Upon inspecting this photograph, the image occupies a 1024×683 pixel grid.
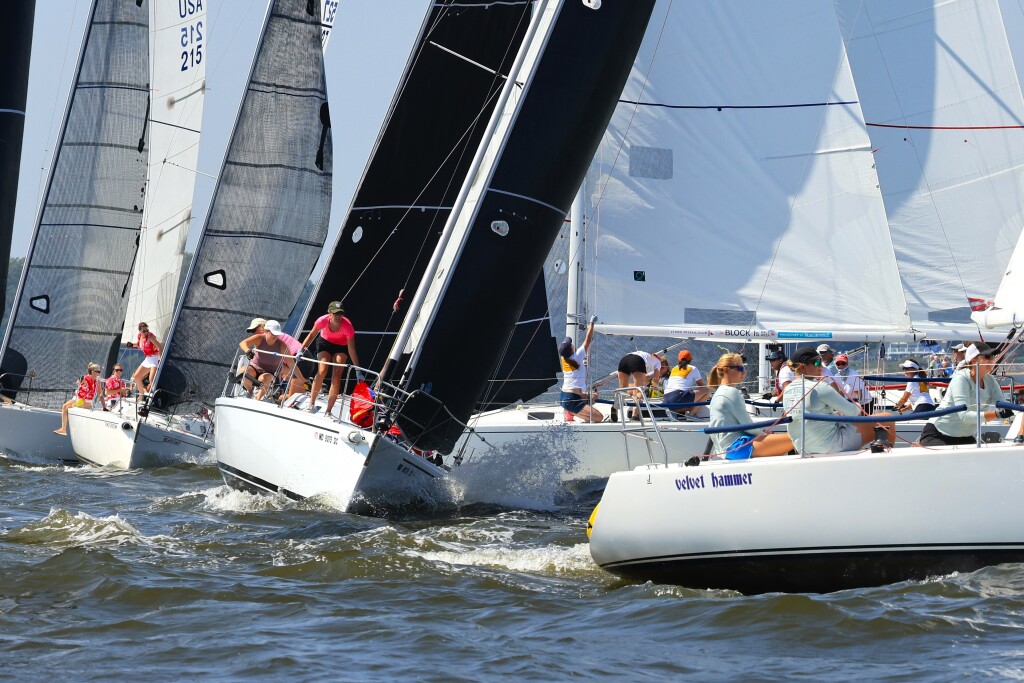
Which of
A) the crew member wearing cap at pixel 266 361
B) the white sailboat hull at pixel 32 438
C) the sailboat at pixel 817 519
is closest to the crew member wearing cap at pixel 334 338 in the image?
the crew member wearing cap at pixel 266 361

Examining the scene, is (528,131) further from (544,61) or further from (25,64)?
(25,64)

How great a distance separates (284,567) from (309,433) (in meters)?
2.06

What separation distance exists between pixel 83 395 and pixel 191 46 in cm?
634

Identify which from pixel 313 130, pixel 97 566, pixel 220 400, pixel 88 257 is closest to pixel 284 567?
pixel 97 566

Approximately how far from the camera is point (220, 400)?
38.8 feet

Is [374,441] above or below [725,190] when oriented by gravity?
below

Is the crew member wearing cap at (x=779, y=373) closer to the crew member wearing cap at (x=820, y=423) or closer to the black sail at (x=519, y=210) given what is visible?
the black sail at (x=519, y=210)

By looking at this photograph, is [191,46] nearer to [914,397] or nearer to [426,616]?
[914,397]

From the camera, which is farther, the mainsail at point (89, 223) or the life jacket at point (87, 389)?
the mainsail at point (89, 223)

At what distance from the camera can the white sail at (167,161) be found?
20.0 meters

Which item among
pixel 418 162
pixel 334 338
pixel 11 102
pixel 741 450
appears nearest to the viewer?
pixel 741 450

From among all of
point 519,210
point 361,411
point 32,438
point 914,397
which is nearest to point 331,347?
point 361,411

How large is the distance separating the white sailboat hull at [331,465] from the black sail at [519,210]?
41 centimetres

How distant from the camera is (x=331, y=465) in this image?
997 cm
